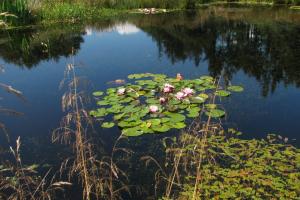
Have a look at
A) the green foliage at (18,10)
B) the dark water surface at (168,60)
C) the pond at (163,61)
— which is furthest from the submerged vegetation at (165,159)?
the green foliage at (18,10)

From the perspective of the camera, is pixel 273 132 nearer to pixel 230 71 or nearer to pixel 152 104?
pixel 152 104

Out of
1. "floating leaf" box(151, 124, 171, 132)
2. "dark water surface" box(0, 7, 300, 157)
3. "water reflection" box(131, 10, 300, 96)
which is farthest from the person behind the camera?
"water reflection" box(131, 10, 300, 96)

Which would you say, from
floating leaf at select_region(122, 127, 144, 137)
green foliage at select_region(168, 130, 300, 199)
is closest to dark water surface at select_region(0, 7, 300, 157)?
green foliage at select_region(168, 130, 300, 199)

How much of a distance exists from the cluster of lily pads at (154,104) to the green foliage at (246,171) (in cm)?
95

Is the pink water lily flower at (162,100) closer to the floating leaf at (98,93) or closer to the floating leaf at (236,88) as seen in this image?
the floating leaf at (98,93)

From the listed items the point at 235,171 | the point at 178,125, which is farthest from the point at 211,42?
the point at 235,171

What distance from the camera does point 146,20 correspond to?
21.1 metres

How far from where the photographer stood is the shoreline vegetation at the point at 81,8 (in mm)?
18250

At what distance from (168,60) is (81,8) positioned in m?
11.7

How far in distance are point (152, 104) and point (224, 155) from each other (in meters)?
2.47

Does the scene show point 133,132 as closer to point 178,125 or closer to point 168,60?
point 178,125

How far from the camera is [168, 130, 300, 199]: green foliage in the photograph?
4.79 metres

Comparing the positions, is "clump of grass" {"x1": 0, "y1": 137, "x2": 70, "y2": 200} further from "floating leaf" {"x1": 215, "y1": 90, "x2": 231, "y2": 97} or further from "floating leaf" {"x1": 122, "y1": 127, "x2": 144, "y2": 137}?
"floating leaf" {"x1": 215, "y1": 90, "x2": 231, "y2": 97}

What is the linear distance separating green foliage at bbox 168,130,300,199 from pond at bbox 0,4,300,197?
54 centimetres
